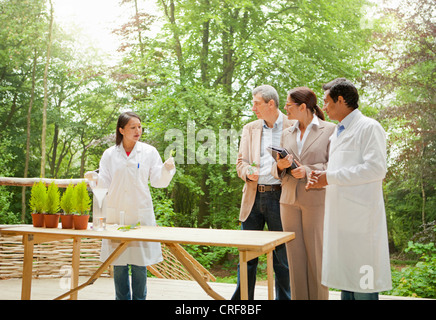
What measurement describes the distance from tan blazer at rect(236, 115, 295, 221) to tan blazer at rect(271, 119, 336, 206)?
28cm

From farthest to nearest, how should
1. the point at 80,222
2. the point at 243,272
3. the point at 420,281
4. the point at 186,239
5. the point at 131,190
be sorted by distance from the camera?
the point at 420,281, the point at 131,190, the point at 80,222, the point at 186,239, the point at 243,272

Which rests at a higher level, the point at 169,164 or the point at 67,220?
the point at 169,164

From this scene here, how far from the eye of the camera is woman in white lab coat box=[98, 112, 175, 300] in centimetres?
276

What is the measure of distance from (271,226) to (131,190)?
37.2 inches

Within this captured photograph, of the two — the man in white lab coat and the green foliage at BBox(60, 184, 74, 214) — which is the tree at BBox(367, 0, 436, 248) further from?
the green foliage at BBox(60, 184, 74, 214)

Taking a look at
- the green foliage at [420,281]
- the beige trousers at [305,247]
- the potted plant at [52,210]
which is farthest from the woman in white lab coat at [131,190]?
the green foliage at [420,281]

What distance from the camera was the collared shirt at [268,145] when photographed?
291cm

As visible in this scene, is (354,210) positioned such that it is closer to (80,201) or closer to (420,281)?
(80,201)

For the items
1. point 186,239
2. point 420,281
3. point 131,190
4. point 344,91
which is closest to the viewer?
point 186,239

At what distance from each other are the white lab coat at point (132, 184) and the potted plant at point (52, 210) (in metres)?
0.31

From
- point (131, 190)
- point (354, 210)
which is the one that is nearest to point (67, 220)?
point (131, 190)

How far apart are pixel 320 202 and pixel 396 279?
15.2 feet

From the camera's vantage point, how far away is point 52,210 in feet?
8.68

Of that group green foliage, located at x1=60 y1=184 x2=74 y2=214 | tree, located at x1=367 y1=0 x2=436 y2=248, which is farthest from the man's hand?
tree, located at x1=367 y1=0 x2=436 y2=248
